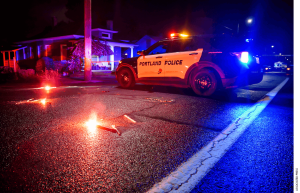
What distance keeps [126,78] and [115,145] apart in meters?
6.99

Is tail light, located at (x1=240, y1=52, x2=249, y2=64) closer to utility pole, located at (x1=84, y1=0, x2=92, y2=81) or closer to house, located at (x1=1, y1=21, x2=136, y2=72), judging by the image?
utility pole, located at (x1=84, y1=0, x2=92, y2=81)

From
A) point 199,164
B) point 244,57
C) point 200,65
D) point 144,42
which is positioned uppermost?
point 144,42

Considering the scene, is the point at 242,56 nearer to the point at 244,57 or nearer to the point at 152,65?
the point at 244,57

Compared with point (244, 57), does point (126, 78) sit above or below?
below

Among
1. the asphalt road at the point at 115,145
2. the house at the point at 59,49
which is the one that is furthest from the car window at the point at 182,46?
the house at the point at 59,49

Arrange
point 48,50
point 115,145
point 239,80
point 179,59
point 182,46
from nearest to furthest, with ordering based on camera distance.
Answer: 1. point 115,145
2. point 239,80
3. point 179,59
4. point 182,46
5. point 48,50

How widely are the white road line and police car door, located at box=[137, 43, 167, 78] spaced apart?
4.77m

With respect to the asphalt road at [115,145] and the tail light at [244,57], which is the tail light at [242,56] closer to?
the tail light at [244,57]

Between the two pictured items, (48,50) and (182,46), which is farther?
(48,50)

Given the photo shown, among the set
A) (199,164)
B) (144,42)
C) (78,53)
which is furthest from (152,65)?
(144,42)

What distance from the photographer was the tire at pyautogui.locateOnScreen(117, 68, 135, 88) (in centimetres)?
995

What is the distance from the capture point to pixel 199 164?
2803 millimetres

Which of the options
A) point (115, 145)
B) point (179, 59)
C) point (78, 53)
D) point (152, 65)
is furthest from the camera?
point (78, 53)

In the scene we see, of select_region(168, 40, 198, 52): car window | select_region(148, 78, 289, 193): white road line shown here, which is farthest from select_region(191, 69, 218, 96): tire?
select_region(148, 78, 289, 193): white road line
